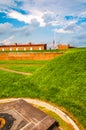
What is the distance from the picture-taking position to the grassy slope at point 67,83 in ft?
27.6

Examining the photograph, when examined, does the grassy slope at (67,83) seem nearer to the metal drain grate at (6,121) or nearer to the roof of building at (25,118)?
the roof of building at (25,118)

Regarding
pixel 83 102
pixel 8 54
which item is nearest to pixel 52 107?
pixel 83 102

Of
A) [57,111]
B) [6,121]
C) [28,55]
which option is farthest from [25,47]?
[6,121]

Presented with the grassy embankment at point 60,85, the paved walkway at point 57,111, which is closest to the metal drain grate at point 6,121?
the paved walkway at point 57,111

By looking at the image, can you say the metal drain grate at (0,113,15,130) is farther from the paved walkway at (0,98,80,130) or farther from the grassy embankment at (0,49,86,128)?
the grassy embankment at (0,49,86,128)

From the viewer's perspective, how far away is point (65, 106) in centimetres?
823

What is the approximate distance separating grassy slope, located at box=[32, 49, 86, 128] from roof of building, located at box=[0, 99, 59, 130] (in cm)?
176

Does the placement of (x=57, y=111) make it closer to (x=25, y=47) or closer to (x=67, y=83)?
(x=67, y=83)

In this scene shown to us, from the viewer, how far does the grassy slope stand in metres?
8.41

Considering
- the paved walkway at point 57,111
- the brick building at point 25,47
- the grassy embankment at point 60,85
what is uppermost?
the brick building at point 25,47

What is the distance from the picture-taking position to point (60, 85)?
34.6ft

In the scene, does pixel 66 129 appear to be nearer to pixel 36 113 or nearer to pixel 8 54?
pixel 36 113

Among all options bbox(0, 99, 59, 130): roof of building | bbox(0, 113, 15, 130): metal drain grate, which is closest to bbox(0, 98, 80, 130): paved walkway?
bbox(0, 99, 59, 130): roof of building

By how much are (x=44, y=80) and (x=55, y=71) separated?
117 cm
